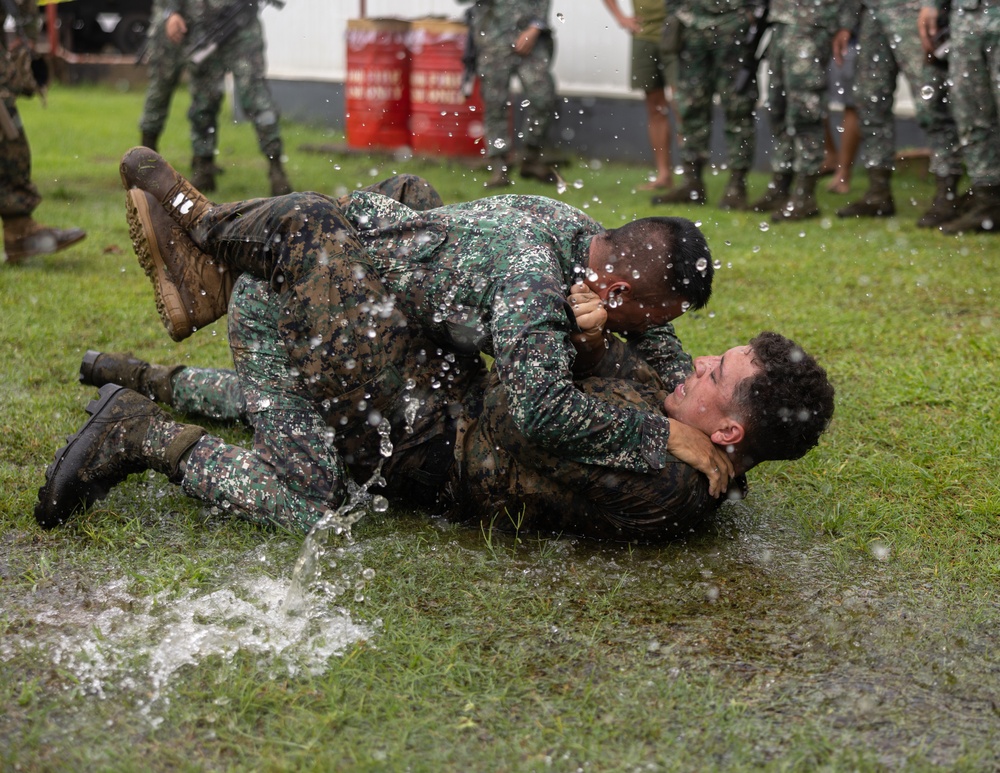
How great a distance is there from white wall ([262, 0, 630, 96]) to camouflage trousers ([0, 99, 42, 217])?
16.9ft

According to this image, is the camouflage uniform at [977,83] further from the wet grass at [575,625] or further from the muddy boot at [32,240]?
the muddy boot at [32,240]

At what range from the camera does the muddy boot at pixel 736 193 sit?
879 centimetres

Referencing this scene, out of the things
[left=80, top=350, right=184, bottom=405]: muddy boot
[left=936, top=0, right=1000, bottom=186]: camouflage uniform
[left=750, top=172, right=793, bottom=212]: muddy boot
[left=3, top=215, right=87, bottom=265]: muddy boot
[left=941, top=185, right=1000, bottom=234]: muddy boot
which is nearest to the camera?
[left=80, top=350, right=184, bottom=405]: muddy boot

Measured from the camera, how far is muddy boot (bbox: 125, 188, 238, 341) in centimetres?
377

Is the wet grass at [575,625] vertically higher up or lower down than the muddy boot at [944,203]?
lower down

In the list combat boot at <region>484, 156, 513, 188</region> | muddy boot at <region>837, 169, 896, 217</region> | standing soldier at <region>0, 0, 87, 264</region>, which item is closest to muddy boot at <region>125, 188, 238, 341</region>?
standing soldier at <region>0, 0, 87, 264</region>

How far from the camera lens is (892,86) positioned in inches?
329

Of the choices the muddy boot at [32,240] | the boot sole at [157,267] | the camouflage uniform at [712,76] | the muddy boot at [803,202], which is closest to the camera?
the boot sole at [157,267]

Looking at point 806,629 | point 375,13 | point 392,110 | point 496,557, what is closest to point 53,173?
point 392,110

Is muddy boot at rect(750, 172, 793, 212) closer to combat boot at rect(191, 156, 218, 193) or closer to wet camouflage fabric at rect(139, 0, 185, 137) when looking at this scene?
combat boot at rect(191, 156, 218, 193)

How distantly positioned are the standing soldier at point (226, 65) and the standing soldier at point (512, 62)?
6.98ft

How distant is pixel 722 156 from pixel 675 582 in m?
8.57

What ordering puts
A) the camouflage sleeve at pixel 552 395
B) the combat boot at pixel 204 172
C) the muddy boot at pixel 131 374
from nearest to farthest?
1. the camouflage sleeve at pixel 552 395
2. the muddy boot at pixel 131 374
3. the combat boot at pixel 204 172

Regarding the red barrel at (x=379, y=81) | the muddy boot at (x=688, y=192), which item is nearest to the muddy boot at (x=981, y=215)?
the muddy boot at (x=688, y=192)
